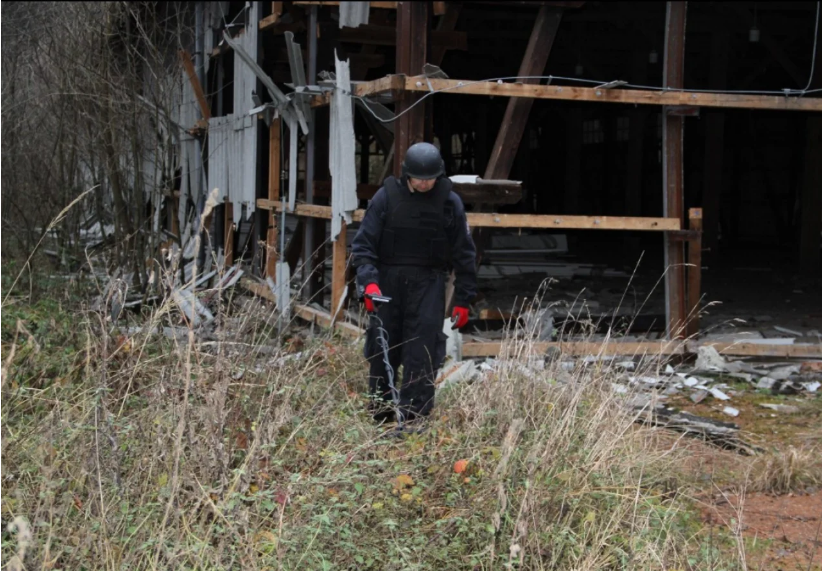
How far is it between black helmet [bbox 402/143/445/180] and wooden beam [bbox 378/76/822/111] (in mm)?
2034

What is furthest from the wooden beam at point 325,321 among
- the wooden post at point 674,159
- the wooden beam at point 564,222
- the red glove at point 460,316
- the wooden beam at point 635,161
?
the wooden beam at point 635,161

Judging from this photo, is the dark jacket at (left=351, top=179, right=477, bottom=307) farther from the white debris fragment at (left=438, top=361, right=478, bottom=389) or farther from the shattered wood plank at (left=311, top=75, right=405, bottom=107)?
the shattered wood plank at (left=311, top=75, right=405, bottom=107)

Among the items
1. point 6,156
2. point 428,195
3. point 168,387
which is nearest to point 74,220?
point 6,156

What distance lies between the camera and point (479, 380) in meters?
6.11

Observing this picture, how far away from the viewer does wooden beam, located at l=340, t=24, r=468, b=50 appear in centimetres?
1020

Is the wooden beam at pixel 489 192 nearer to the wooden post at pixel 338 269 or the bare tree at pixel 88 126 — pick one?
the wooden post at pixel 338 269

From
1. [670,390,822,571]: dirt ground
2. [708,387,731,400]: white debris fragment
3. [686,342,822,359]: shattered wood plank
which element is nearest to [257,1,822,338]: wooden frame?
[686,342,822,359]: shattered wood plank

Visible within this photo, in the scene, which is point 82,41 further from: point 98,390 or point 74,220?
point 98,390

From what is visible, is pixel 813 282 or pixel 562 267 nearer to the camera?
pixel 813 282

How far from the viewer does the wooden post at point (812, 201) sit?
46.1 feet

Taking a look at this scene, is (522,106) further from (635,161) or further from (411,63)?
(635,161)

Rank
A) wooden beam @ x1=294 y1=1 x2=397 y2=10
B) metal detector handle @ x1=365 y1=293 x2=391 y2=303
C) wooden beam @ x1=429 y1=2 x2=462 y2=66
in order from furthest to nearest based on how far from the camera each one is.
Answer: wooden beam @ x1=429 y1=2 x2=462 y2=66, wooden beam @ x1=294 y1=1 x2=397 y2=10, metal detector handle @ x1=365 y1=293 x2=391 y2=303

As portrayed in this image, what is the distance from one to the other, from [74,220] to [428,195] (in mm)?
6785

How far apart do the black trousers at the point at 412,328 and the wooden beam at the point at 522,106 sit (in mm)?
2359
